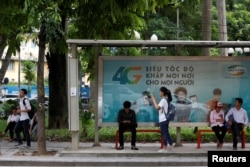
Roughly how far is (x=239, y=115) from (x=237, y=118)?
99mm

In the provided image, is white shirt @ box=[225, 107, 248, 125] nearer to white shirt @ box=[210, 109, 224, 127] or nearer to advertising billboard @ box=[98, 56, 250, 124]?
white shirt @ box=[210, 109, 224, 127]

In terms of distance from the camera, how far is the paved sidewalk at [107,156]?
472 inches

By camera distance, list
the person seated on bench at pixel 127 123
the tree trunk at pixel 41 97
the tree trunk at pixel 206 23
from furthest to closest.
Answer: the tree trunk at pixel 206 23
the person seated on bench at pixel 127 123
the tree trunk at pixel 41 97

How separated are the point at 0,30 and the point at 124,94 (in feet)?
13.9

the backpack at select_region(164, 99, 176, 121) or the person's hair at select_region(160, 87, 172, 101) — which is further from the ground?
the person's hair at select_region(160, 87, 172, 101)

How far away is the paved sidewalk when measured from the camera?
39.3 feet

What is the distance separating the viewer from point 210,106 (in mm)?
14086

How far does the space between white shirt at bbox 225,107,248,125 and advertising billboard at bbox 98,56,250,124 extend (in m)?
0.51

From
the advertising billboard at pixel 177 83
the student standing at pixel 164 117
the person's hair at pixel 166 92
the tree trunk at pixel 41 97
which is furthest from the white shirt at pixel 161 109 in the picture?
the tree trunk at pixel 41 97

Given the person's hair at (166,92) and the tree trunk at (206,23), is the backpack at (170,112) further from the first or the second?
the tree trunk at (206,23)

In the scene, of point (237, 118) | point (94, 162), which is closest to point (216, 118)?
point (237, 118)

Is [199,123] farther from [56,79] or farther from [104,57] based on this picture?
[56,79]

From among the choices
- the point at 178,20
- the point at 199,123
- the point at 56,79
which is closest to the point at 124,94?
the point at 199,123

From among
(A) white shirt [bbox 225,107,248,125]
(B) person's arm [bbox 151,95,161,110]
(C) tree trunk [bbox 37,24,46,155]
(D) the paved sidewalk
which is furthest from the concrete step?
(A) white shirt [bbox 225,107,248,125]
